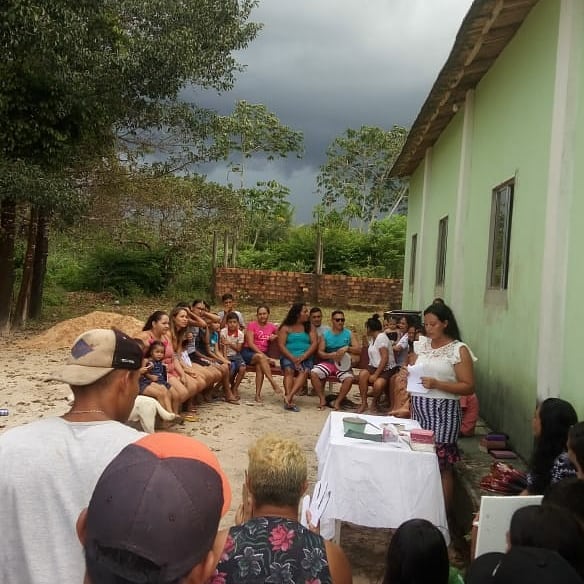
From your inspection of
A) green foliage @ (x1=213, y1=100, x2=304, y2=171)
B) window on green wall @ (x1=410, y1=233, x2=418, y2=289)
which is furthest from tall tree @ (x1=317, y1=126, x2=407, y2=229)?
window on green wall @ (x1=410, y1=233, x2=418, y2=289)

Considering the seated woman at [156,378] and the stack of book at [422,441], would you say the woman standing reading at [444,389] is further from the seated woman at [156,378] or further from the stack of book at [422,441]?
the seated woman at [156,378]

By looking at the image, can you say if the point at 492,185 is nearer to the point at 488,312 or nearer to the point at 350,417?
the point at 488,312

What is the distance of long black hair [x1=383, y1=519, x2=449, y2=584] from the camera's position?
2182 millimetres

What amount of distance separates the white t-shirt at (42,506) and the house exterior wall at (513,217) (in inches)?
155

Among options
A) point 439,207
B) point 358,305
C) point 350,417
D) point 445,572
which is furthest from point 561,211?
point 358,305

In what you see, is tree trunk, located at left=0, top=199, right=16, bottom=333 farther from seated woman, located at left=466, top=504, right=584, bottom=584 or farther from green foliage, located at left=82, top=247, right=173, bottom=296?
seated woman, located at left=466, top=504, right=584, bottom=584

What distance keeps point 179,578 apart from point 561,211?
13.4ft

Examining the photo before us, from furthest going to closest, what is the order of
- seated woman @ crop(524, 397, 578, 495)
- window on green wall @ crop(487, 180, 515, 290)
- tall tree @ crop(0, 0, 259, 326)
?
tall tree @ crop(0, 0, 259, 326) → window on green wall @ crop(487, 180, 515, 290) → seated woman @ crop(524, 397, 578, 495)

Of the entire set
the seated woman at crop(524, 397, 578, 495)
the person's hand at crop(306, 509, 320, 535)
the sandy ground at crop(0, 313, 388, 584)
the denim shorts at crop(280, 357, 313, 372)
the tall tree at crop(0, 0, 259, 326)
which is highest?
Answer: the tall tree at crop(0, 0, 259, 326)

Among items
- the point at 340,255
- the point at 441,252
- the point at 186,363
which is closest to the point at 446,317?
the point at 186,363

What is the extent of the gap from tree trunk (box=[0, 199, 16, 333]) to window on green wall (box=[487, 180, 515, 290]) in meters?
9.65

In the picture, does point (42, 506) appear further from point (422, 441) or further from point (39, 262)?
point (39, 262)

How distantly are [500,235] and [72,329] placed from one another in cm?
895

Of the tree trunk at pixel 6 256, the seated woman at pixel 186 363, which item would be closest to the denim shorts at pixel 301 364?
the seated woman at pixel 186 363
